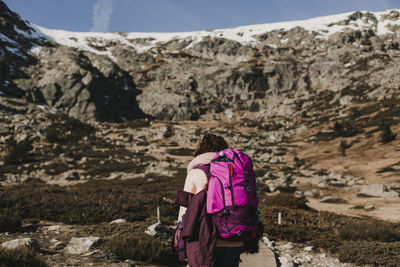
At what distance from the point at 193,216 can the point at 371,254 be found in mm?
6894

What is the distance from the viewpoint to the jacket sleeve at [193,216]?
2377mm

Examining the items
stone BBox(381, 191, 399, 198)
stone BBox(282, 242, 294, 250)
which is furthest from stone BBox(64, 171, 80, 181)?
stone BBox(381, 191, 399, 198)

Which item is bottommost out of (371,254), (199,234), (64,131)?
(371,254)

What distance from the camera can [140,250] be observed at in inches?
226

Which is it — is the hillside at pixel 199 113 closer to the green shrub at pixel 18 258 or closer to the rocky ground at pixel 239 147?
the rocky ground at pixel 239 147

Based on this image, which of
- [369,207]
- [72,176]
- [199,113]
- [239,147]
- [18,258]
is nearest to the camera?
[18,258]

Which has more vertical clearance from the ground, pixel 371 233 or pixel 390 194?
pixel 371 233

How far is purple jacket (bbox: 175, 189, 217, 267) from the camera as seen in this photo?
2.38 meters

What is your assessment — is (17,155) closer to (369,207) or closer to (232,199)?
(369,207)

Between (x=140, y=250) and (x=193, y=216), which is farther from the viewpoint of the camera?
(x=140, y=250)

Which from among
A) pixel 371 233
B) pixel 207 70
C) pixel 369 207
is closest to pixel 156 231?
pixel 371 233

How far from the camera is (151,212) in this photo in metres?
11.0

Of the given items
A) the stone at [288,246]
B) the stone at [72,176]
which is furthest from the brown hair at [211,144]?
the stone at [72,176]

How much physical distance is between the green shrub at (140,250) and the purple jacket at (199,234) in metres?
3.77
